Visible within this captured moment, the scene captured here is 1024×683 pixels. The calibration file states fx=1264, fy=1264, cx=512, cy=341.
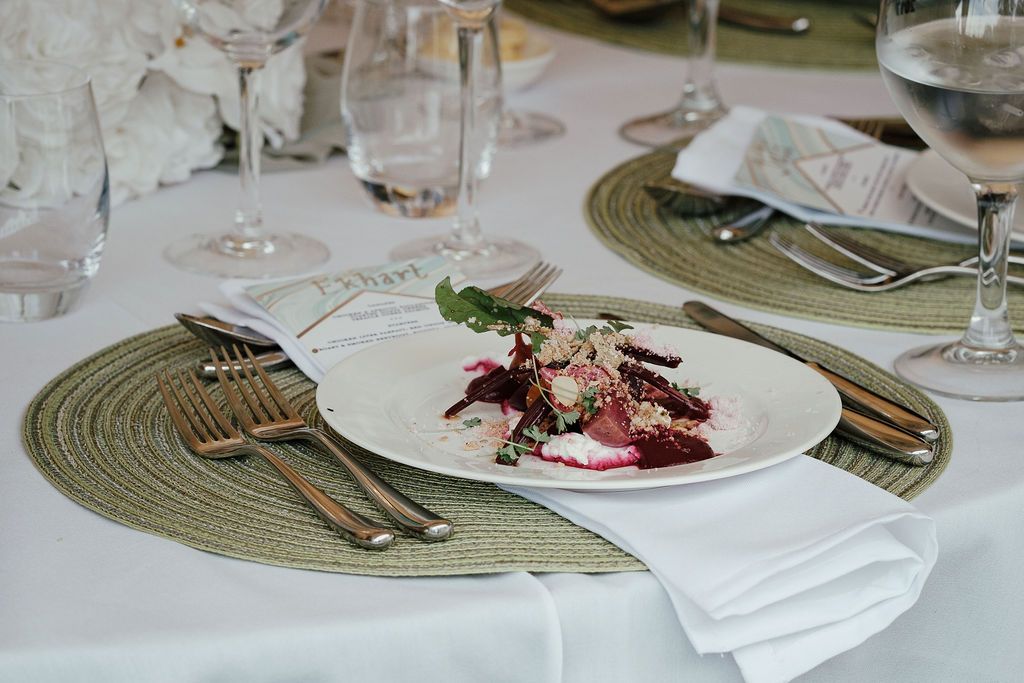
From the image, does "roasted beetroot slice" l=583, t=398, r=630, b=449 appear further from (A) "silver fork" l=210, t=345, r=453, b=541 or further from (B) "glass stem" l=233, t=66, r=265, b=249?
(B) "glass stem" l=233, t=66, r=265, b=249

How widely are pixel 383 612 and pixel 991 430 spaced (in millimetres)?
413

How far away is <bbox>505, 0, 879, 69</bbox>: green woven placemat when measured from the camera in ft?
5.94

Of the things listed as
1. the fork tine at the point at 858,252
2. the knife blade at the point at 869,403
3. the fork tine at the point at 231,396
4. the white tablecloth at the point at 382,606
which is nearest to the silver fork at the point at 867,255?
the fork tine at the point at 858,252

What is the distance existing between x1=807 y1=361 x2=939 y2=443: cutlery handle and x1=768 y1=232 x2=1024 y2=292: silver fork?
253mm

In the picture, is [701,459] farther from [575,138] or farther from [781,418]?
[575,138]

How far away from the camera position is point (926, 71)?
0.76 metres

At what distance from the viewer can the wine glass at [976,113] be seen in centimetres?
74

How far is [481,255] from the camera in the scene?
3.67 feet

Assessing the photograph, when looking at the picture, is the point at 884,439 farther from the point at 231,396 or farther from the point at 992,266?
the point at 231,396

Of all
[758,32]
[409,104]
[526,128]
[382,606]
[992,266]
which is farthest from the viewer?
[758,32]

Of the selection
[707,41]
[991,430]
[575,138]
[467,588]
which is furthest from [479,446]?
[707,41]

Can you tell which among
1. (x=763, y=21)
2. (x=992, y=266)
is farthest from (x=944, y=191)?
(x=763, y=21)

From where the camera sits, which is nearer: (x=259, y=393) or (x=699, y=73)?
(x=259, y=393)

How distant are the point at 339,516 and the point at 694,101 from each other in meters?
1.06
